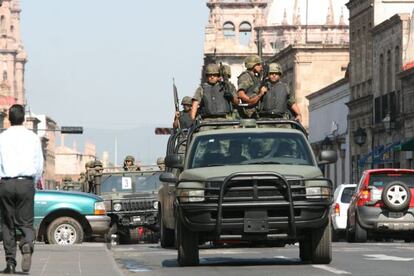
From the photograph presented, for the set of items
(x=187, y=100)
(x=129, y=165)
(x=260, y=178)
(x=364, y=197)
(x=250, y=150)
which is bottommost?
(x=364, y=197)

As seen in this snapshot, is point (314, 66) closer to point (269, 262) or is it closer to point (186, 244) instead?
point (269, 262)

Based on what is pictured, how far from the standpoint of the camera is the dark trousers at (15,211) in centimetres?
1888

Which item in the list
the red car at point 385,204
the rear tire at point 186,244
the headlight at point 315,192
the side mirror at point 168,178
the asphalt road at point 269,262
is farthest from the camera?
the red car at point 385,204

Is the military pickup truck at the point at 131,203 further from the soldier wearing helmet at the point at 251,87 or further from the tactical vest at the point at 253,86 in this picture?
the tactical vest at the point at 253,86

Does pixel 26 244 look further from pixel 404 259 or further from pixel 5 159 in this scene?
pixel 404 259

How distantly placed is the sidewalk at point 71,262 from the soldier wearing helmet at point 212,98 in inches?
98.9

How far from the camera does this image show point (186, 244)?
2155cm

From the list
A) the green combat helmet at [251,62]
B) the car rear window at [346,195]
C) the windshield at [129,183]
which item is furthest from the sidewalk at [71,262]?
the car rear window at [346,195]

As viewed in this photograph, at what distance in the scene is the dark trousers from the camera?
18.9 metres

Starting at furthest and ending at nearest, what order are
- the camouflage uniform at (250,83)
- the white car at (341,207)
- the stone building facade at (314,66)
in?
the stone building facade at (314,66)
the white car at (341,207)
the camouflage uniform at (250,83)

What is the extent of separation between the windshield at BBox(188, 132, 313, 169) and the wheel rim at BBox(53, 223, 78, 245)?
9940 millimetres

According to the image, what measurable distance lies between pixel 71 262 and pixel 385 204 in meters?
12.1

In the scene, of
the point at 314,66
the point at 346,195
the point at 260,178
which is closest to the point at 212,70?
the point at 260,178

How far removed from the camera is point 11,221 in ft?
62.2
